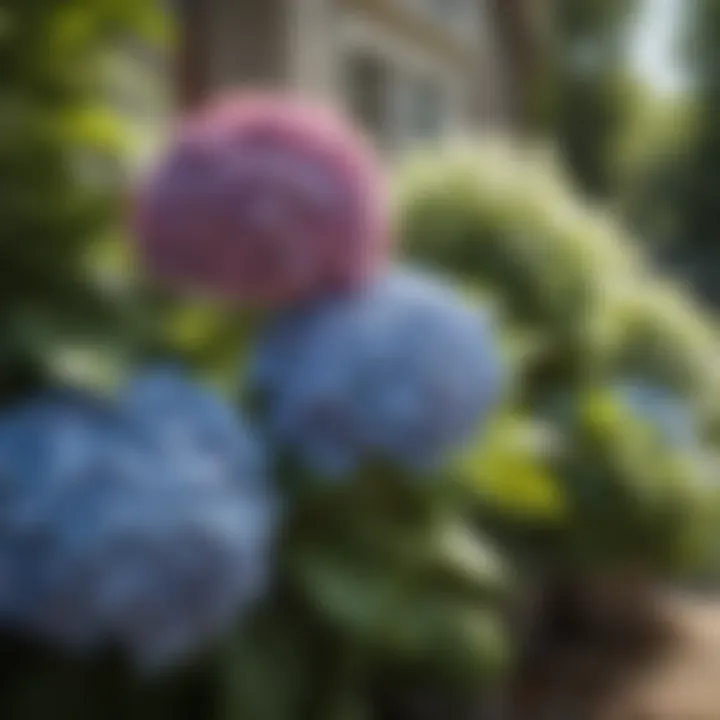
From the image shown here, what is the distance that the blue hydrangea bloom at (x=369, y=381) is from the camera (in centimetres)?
139

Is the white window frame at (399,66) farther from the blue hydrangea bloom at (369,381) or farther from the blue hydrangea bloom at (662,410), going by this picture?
the blue hydrangea bloom at (369,381)

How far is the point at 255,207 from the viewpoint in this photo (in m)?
1.37

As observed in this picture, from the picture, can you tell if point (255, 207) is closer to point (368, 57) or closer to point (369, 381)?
point (369, 381)

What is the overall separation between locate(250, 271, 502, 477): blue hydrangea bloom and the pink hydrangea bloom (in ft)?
0.19

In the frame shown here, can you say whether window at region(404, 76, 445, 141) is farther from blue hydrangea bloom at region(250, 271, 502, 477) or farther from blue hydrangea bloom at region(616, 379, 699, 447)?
blue hydrangea bloom at region(250, 271, 502, 477)

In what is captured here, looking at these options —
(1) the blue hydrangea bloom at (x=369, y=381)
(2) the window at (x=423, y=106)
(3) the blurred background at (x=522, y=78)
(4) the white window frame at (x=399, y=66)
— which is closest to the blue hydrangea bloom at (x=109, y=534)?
(1) the blue hydrangea bloom at (x=369, y=381)

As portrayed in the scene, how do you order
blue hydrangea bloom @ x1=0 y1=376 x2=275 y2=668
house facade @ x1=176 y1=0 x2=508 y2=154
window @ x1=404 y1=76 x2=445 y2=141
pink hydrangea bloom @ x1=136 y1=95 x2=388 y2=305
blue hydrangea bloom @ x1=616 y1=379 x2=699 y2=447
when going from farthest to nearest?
window @ x1=404 y1=76 x2=445 y2=141
house facade @ x1=176 y1=0 x2=508 y2=154
blue hydrangea bloom @ x1=616 y1=379 x2=699 y2=447
pink hydrangea bloom @ x1=136 y1=95 x2=388 y2=305
blue hydrangea bloom @ x1=0 y1=376 x2=275 y2=668

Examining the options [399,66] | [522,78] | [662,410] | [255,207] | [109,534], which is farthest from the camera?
[522,78]

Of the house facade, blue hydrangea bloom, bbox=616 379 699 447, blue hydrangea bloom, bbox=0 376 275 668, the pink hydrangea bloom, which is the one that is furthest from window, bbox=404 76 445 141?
blue hydrangea bloom, bbox=0 376 275 668

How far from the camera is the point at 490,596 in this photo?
1548 millimetres

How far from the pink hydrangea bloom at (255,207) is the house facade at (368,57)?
74 centimetres

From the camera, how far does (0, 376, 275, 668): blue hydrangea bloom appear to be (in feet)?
3.93

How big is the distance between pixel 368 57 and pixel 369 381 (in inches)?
100

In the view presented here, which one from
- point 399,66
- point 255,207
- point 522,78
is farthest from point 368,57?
point 255,207
